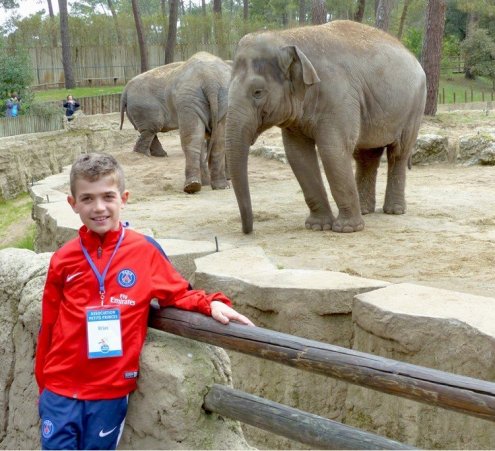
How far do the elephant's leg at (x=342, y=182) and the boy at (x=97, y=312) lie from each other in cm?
417

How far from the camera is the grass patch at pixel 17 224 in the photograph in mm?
12188

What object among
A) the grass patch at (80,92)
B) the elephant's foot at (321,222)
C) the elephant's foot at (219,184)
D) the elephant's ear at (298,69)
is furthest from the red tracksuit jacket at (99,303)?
the grass patch at (80,92)

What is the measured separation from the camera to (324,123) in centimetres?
710

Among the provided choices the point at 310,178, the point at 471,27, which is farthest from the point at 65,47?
the point at 310,178

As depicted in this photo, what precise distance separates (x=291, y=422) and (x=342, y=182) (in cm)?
447

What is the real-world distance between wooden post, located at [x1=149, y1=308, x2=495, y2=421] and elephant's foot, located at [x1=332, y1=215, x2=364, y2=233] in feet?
14.1

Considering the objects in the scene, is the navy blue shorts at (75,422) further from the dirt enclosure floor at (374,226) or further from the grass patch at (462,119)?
the grass patch at (462,119)

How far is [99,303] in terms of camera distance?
2963 mm

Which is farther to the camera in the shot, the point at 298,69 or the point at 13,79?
the point at 13,79

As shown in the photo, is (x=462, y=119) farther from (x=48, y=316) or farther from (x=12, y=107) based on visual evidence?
(x=48, y=316)

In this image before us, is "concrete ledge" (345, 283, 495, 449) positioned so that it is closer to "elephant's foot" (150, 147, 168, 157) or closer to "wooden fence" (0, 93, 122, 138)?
"elephant's foot" (150, 147, 168, 157)

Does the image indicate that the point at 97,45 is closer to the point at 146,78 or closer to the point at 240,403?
the point at 146,78

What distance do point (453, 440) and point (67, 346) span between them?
83.8 inches

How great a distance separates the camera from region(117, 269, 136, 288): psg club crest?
2.98 metres
